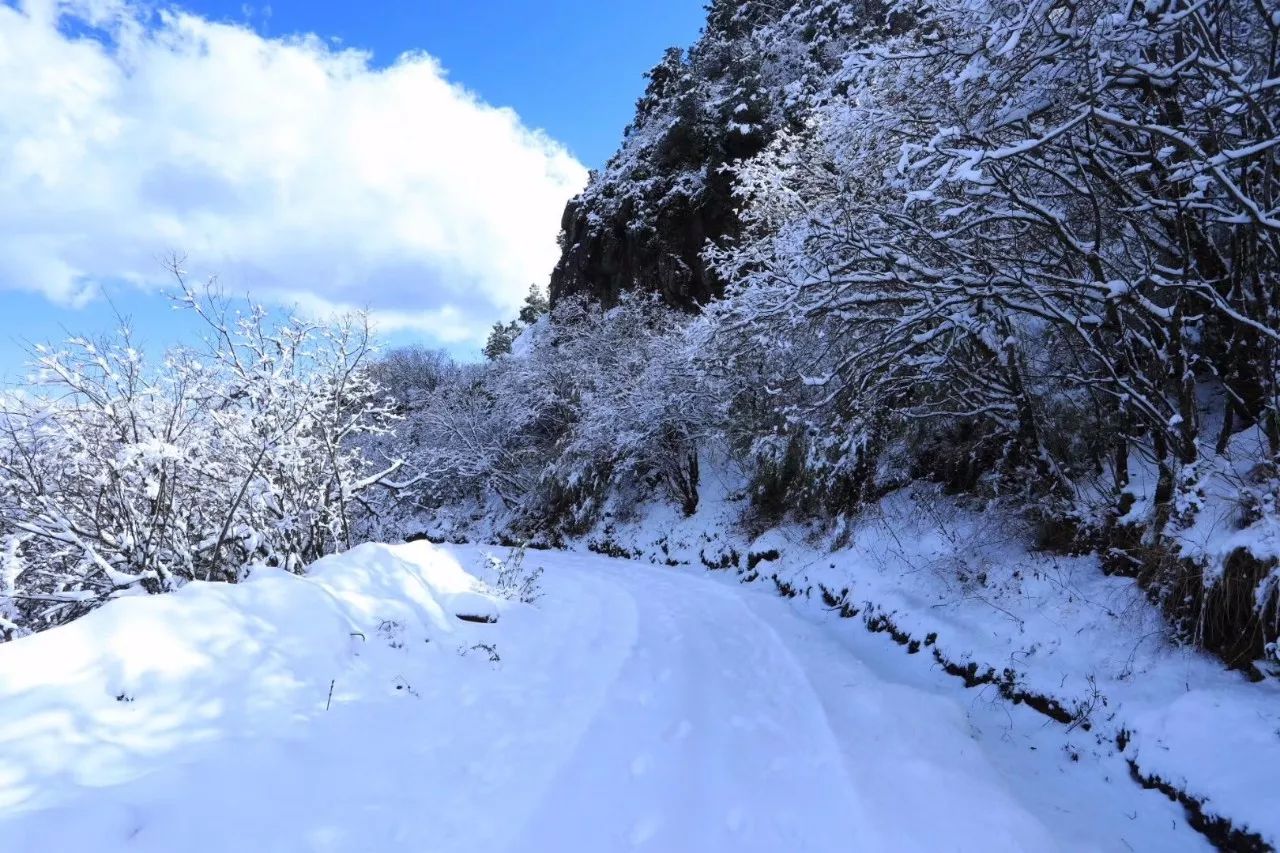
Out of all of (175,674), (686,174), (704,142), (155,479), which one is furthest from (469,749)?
(704,142)

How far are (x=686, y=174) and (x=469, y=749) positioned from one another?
89.9 ft

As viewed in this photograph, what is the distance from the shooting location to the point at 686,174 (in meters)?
27.7

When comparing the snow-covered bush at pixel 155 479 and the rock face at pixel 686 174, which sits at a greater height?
the rock face at pixel 686 174

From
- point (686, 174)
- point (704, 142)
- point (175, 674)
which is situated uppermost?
point (704, 142)

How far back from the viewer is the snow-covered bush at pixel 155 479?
705 centimetres

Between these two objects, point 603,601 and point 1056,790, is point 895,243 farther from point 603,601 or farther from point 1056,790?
point 603,601

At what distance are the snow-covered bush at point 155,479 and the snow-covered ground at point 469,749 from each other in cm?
275

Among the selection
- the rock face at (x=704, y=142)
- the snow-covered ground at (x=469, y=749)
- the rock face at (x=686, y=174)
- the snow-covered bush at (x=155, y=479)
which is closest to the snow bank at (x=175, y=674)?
the snow-covered ground at (x=469, y=749)

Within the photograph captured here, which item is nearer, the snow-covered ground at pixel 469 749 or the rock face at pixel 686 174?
the snow-covered ground at pixel 469 749

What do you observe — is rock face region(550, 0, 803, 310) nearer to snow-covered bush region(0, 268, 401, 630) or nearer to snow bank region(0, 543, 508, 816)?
snow-covered bush region(0, 268, 401, 630)

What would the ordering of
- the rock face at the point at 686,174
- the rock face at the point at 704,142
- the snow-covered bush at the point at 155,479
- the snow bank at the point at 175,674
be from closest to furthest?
the snow bank at the point at 175,674 → the snow-covered bush at the point at 155,479 → the rock face at the point at 704,142 → the rock face at the point at 686,174

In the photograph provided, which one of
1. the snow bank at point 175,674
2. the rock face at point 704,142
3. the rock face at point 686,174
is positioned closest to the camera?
the snow bank at point 175,674

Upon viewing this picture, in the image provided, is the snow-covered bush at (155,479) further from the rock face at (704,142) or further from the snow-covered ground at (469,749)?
the rock face at (704,142)

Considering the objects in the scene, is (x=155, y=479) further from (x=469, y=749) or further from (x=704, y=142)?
(x=704, y=142)
